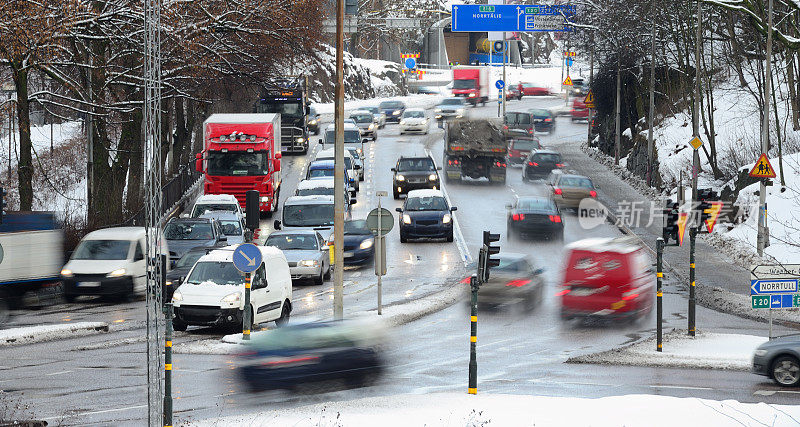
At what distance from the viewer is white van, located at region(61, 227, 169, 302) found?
91.8ft

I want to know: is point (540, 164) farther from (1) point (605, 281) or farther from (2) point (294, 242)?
(1) point (605, 281)

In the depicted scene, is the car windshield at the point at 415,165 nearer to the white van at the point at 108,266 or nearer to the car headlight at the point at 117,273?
the white van at the point at 108,266

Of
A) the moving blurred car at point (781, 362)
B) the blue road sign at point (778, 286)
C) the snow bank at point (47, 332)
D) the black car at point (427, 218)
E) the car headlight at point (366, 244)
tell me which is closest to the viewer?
the moving blurred car at point (781, 362)

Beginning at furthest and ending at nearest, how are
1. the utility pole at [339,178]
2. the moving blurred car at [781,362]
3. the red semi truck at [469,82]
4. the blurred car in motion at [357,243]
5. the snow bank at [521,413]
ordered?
1. the red semi truck at [469,82]
2. the blurred car in motion at [357,243]
3. the utility pole at [339,178]
4. the moving blurred car at [781,362]
5. the snow bank at [521,413]

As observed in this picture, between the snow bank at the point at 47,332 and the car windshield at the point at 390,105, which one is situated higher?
the car windshield at the point at 390,105

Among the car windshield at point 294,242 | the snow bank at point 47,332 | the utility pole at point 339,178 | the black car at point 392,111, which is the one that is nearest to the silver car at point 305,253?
the car windshield at point 294,242

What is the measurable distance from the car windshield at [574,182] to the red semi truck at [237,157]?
11.7 m

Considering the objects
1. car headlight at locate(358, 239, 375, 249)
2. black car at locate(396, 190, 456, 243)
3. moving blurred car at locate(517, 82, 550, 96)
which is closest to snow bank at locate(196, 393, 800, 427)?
car headlight at locate(358, 239, 375, 249)

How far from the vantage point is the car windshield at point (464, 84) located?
91188mm

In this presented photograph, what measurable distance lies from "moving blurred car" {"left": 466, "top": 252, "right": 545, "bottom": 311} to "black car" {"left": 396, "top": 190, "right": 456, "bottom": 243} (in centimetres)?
1065

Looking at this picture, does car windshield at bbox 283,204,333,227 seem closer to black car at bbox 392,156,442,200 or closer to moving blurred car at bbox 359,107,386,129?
black car at bbox 392,156,442,200

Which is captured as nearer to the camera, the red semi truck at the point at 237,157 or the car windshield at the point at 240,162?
the red semi truck at the point at 237,157

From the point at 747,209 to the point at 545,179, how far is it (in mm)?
13898

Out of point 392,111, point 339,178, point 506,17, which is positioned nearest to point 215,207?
point 339,178
